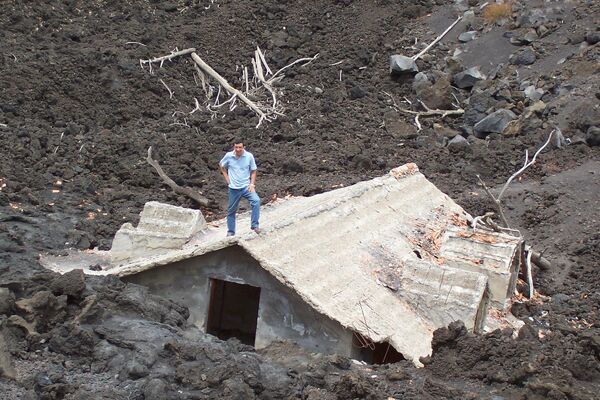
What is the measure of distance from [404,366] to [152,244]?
13.7 feet

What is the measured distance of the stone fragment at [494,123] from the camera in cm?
1975

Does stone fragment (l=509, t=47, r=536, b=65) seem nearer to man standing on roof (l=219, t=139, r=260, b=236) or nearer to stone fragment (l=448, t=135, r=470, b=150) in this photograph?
stone fragment (l=448, t=135, r=470, b=150)

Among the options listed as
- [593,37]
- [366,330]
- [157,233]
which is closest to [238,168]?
[157,233]


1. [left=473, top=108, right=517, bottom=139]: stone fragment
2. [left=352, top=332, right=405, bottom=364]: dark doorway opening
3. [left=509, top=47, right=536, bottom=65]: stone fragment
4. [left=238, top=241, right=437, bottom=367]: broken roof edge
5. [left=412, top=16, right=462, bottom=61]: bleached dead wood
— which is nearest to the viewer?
[left=238, top=241, right=437, bottom=367]: broken roof edge

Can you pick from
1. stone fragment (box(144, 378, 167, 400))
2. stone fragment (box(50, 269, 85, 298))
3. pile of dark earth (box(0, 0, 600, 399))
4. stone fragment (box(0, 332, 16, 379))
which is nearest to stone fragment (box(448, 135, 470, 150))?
pile of dark earth (box(0, 0, 600, 399))

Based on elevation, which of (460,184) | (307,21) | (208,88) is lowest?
(460,184)

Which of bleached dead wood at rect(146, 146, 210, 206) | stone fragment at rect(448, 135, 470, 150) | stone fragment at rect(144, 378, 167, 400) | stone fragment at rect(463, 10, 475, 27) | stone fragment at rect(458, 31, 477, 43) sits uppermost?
stone fragment at rect(463, 10, 475, 27)

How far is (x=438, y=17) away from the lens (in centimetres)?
2625

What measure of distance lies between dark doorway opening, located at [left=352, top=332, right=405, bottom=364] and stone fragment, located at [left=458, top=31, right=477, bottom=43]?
16386 mm

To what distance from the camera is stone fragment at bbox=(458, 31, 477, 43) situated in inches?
962

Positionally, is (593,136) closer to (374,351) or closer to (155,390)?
(374,351)

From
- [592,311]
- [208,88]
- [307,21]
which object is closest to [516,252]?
[592,311]

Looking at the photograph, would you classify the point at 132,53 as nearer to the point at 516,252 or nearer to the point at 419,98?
the point at 419,98

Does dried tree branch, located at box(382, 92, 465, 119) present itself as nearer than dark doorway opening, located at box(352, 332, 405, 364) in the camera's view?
No
